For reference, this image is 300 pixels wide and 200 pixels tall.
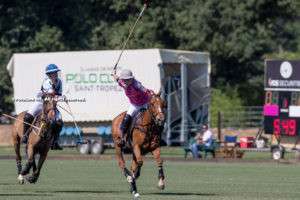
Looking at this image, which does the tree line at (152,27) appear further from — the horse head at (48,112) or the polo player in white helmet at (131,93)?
the polo player in white helmet at (131,93)

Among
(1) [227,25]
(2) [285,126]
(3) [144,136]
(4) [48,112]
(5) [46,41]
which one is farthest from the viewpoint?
(1) [227,25]

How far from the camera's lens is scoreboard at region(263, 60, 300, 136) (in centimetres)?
3888

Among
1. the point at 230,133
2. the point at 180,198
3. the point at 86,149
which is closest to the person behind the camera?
the point at 180,198

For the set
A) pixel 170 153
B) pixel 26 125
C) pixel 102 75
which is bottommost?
pixel 170 153

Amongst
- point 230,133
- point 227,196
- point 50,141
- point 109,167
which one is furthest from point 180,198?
point 230,133

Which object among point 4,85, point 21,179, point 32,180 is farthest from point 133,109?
point 4,85

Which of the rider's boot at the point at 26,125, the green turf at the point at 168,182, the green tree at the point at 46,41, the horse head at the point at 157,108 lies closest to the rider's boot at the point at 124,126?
the horse head at the point at 157,108

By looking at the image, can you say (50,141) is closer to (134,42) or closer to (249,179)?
(249,179)

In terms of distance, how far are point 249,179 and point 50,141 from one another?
17.3ft

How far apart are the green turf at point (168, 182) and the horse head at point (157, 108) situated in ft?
4.38

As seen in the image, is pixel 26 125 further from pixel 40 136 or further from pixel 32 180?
pixel 32 180

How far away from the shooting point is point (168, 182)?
24.7 meters

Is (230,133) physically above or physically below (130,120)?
below

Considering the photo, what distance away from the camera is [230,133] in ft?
168
